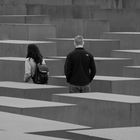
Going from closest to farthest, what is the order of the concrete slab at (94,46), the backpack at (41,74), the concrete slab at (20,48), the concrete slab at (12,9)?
the backpack at (41,74)
the concrete slab at (20,48)
the concrete slab at (94,46)
the concrete slab at (12,9)

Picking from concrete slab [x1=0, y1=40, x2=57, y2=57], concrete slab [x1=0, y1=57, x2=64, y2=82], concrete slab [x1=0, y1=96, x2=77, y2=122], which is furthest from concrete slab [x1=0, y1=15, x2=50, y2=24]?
concrete slab [x1=0, y1=96, x2=77, y2=122]

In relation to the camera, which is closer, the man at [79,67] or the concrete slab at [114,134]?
the concrete slab at [114,134]

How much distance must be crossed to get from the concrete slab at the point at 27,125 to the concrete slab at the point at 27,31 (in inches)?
508

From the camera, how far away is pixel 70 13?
28109 mm

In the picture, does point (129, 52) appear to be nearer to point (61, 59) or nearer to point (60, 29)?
point (61, 59)

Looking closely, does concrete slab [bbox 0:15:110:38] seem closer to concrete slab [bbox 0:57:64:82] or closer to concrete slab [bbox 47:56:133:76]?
concrete slab [bbox 47:56:133:76]

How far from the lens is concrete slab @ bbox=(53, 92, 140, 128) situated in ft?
38.5

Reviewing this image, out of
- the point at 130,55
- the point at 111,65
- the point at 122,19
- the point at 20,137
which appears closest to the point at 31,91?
the point at 111,65

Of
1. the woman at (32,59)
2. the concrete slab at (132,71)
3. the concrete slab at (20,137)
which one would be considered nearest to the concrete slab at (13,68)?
the concrete slab at (132,71)

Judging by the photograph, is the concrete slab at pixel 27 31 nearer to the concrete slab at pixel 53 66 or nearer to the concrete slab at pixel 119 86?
the concrete slab at pixel 53 66

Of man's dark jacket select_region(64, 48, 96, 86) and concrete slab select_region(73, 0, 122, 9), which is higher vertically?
concrete slab select_region(73, 0, 122, 9)

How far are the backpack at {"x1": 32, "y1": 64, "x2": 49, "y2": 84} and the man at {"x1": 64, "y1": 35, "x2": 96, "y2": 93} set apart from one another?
0.52 meters

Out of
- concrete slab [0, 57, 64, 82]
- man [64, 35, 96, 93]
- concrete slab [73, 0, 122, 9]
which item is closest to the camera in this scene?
man [64, 35, 96, 93]

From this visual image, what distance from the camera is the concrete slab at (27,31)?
2259 centimetres
